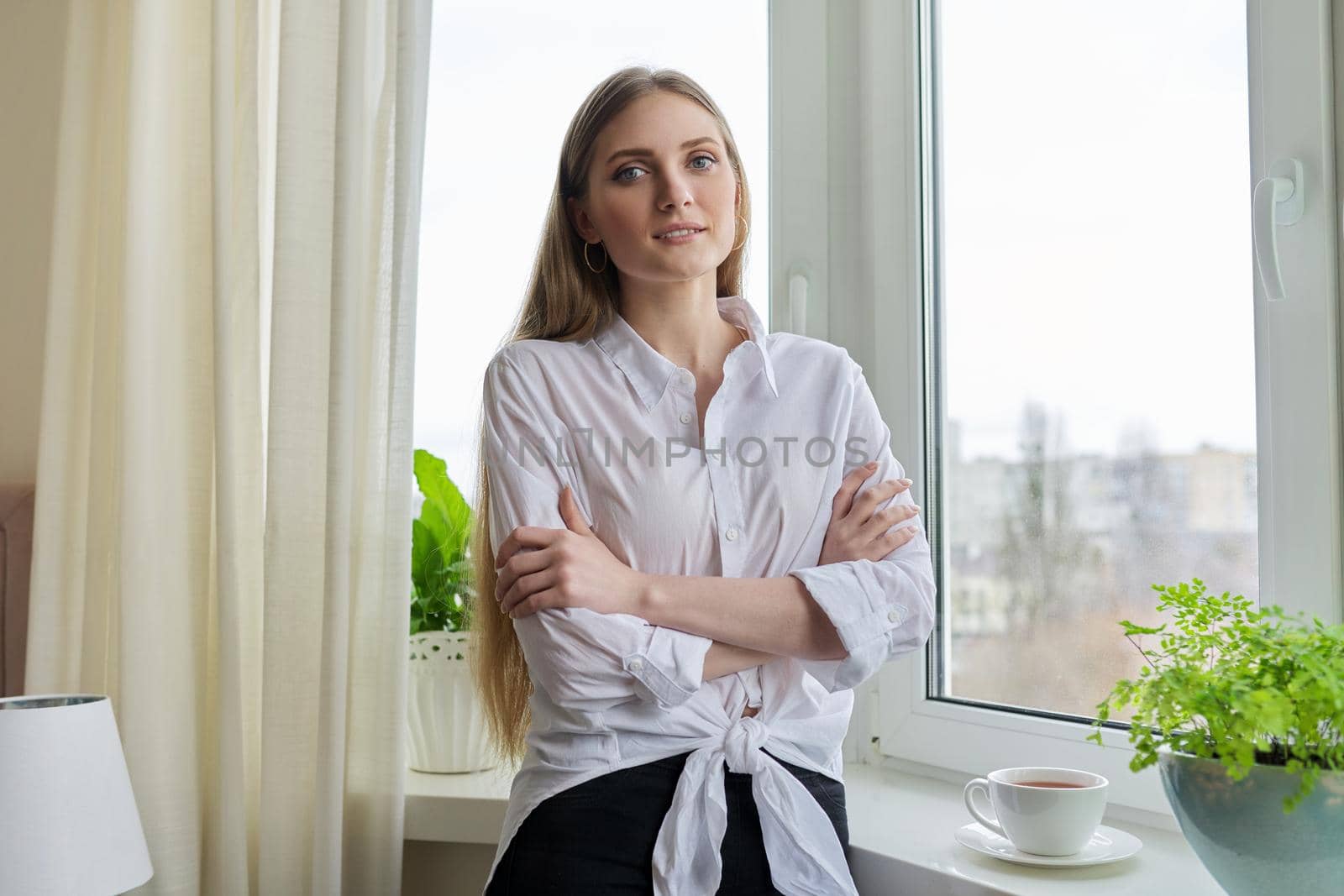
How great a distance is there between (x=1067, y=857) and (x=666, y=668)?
46 centimetres

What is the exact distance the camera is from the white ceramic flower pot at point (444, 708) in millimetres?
1591

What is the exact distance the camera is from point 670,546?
1.17 meters

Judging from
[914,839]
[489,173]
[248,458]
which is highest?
[489,173]

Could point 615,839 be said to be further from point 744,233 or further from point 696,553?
point 744,233

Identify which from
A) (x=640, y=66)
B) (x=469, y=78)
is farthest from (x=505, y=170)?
(x=640, y=66)

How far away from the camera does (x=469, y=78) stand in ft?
6.22

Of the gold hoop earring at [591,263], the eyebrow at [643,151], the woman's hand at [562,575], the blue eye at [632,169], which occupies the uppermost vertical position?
the eyebrow at [643,151]

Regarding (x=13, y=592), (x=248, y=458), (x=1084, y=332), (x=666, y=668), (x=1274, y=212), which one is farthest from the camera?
(x=13, y=592)

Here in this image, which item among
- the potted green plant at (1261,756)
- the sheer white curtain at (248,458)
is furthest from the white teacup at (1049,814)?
the sheer white curtain at (248,458)

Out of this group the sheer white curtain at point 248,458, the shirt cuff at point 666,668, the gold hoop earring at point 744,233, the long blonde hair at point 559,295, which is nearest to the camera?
the shirt cuff at point 666,668

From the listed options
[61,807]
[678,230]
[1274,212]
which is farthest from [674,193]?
[61,807]

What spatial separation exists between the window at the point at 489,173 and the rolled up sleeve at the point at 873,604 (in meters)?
0.87

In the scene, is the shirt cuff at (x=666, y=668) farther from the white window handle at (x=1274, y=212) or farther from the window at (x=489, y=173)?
the window at (x=489, y=173)

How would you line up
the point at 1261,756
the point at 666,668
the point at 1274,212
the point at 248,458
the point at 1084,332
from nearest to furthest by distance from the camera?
Answer: the point at 1261,756 → the point at 666,668 → the point at 1274,212 → the point at 1084,332 → the point at 248,458
